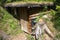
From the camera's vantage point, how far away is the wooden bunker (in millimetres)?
14523

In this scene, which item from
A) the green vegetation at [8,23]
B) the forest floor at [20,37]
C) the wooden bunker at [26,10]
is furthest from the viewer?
the wooden bunker at [26,10]

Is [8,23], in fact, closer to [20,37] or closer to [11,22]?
[11,22]

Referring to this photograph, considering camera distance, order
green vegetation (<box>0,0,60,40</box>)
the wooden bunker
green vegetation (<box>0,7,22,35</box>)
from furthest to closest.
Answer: the wooden bunker < green vegetation (<box>0,7,22,35</box>) < green vegetation (<box>0,0,60,40</box>)

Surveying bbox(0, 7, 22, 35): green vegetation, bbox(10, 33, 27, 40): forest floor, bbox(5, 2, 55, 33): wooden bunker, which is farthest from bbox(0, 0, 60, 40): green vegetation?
bbox(5, 2, 55, 33): wooden bunker

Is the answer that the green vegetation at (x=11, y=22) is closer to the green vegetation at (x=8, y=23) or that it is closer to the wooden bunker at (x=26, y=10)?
the green vegetation at (x=8, y=23)

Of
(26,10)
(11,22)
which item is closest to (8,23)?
(11,22)

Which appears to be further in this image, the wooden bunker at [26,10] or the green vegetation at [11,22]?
the wooden bunker at [26,10]

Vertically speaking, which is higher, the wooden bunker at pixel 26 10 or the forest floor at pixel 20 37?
the wooden bunker at pixel 26 10

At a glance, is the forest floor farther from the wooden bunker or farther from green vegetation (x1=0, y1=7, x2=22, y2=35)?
the wooden bunker

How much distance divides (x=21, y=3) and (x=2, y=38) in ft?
11.5

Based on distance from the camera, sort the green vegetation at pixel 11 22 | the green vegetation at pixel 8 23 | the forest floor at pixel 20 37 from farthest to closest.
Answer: the green vegetation at pixel 8 23 → the green vegetation at pixel 11 22 → the forest floor at pixel 20 37

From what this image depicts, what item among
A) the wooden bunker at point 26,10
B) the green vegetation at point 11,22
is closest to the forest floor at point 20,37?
the green vegetation at point 11,22

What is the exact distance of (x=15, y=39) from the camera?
12.7 m

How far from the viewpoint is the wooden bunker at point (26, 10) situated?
14.5 metres
